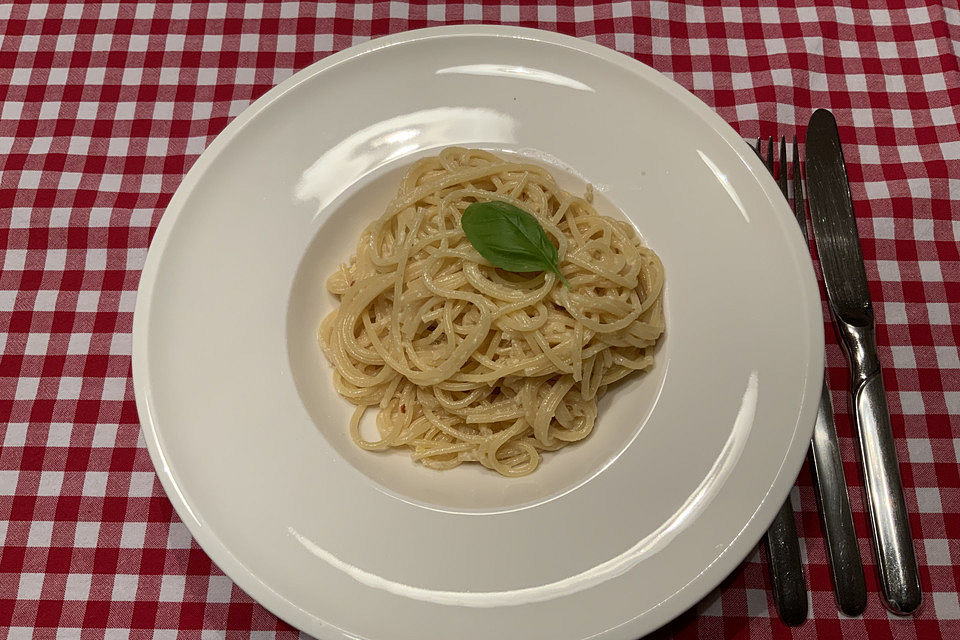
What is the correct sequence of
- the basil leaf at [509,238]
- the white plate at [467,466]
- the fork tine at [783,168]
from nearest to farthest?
the white plate at [467,466] < the basil leaf at [509,238] < the fork tine at [783,168]

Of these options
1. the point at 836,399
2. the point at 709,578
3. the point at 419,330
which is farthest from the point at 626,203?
the point at 709,578

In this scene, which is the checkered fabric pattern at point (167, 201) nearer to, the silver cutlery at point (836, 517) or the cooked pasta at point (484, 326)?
the silver cutlery at point (836, 517)

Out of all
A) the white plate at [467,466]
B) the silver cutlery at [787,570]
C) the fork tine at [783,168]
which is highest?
the fork tine at [783,168]

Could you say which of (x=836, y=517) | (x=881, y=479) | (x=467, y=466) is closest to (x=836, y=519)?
(x=836, y=517)

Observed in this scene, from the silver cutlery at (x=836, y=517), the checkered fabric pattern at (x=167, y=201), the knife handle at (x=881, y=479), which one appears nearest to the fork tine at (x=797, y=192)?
the checkered fabric pattern at (x=167, y=201)

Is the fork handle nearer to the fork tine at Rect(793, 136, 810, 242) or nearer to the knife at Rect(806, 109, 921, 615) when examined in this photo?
the knife at Rect(806, 109, 921, 615)

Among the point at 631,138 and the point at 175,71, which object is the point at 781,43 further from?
the point at 175,71

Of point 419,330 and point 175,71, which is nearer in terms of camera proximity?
point 419,330
